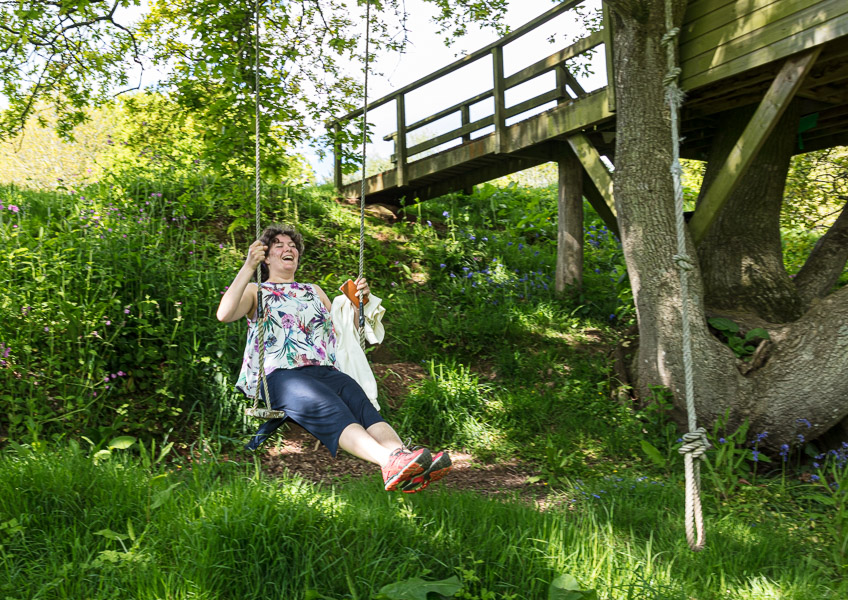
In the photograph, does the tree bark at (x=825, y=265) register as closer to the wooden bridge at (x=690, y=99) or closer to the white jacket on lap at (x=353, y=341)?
the wooden bridge at (x=690, y=99)

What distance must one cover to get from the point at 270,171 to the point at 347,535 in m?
3.53

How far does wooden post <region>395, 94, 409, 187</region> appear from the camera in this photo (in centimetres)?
898

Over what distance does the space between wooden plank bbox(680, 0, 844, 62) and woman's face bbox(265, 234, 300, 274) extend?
347 cm

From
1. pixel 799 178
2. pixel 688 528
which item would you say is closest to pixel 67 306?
pixel 688 528

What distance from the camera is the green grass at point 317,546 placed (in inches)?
105

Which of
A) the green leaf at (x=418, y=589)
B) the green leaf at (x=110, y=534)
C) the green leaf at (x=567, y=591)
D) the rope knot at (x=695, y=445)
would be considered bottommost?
the green leaf at (x=567, y=591)

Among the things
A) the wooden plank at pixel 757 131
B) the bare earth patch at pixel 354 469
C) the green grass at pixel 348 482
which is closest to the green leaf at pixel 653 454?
the green grass at pixel 348 482

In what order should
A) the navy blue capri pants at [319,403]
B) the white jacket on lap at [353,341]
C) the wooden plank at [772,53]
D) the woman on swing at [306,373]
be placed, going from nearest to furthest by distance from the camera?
the woman on swing at [306,373] → the navy blue capri pants at [319,403] → the white jacket on lap at [353,341] → the wooden plank at [772,53]

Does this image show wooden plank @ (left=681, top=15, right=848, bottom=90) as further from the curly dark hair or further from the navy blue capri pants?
the navy blue capri pants

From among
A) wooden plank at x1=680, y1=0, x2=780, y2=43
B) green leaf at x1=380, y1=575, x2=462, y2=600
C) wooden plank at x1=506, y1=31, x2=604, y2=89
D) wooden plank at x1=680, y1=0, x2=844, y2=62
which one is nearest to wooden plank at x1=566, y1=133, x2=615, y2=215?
wooden plank at x1=506, y1=31, x2=604, y2=89

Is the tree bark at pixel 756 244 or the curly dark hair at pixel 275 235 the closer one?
the curly dark hair at pixel 275 235

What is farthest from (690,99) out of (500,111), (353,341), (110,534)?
(110,534)

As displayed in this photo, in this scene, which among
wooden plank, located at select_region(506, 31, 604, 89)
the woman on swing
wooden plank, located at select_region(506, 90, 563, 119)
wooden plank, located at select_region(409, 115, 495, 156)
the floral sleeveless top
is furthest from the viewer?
wooden plank, located at select_region(409, 115, 495, 156)

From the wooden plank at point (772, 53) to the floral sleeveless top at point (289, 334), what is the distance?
338cm
